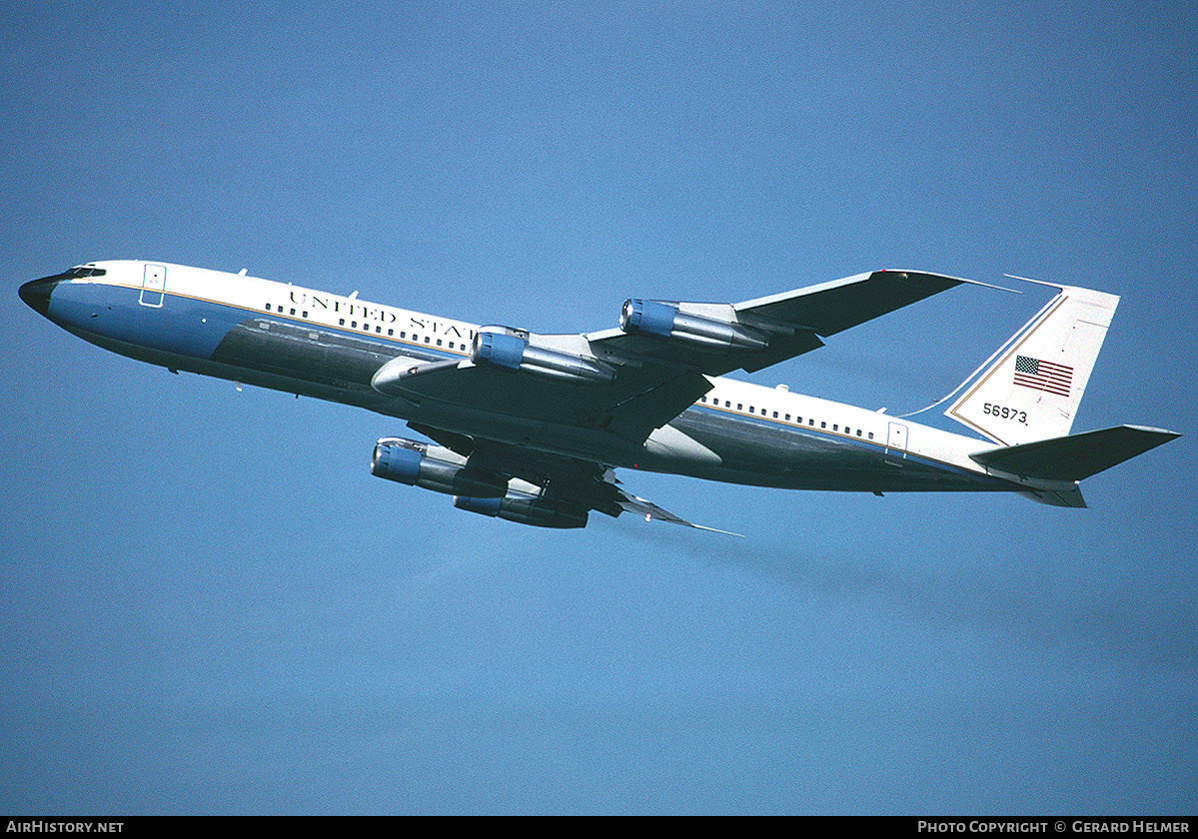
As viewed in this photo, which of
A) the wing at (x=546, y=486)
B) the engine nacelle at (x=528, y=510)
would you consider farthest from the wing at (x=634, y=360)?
the engine nacelle at (x=528, y=510)

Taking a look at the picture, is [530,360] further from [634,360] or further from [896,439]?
[896,439]

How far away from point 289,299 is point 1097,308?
34.2m

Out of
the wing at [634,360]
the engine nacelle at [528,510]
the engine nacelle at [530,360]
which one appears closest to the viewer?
the wing at [634,360]

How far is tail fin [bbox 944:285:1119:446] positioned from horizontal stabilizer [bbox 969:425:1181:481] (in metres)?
3.80

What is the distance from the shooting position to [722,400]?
141ft

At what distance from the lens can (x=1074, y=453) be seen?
41.8m

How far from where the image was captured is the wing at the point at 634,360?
114 feet

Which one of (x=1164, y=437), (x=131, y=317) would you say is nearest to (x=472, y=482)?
(x=131, y=317)

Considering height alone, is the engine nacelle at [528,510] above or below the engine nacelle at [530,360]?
below

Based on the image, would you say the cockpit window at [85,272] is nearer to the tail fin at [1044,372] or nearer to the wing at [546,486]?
the wing at [546,486]

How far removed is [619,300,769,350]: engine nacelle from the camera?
Result: 36125 millimetres

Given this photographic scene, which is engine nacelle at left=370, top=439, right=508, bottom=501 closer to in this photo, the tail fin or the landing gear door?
the landing gear door

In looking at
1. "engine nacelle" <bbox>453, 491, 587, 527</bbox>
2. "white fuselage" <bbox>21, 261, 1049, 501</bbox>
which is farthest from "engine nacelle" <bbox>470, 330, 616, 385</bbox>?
"engine nacelle" <bbox>453, 491, 587, 527</bbox>

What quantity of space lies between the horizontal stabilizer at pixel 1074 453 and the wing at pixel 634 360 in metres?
10.6
